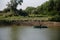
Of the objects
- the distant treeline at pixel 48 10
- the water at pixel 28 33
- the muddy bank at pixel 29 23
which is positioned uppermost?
the distant treeline at pixel 48 10

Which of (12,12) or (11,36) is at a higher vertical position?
(12,12)

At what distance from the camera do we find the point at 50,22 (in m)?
3.52

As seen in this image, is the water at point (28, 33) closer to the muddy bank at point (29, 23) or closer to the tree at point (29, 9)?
the muddy bank at point (29, 23)

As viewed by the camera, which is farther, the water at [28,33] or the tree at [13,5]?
the tree at [13,5]

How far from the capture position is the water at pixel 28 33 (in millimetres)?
3457

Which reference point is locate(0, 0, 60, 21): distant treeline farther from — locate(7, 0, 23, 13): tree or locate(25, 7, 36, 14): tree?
locate(7, 0, 23, 13): tree

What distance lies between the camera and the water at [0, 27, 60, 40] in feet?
11.3

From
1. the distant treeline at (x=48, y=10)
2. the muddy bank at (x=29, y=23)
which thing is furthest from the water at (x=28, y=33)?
the distant treeline at (x=48, y=10)

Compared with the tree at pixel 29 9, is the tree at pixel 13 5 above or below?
above

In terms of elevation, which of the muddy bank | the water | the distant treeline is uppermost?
the distant treeline

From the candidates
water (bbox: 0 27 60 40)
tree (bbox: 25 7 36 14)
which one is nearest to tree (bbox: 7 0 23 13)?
tree (bbox: 25 7 36 14)

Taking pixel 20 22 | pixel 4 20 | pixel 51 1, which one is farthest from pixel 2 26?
pixel 51 1

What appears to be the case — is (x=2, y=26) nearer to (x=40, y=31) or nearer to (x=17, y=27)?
(x=17, y=27)

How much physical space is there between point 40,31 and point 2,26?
68 cm
